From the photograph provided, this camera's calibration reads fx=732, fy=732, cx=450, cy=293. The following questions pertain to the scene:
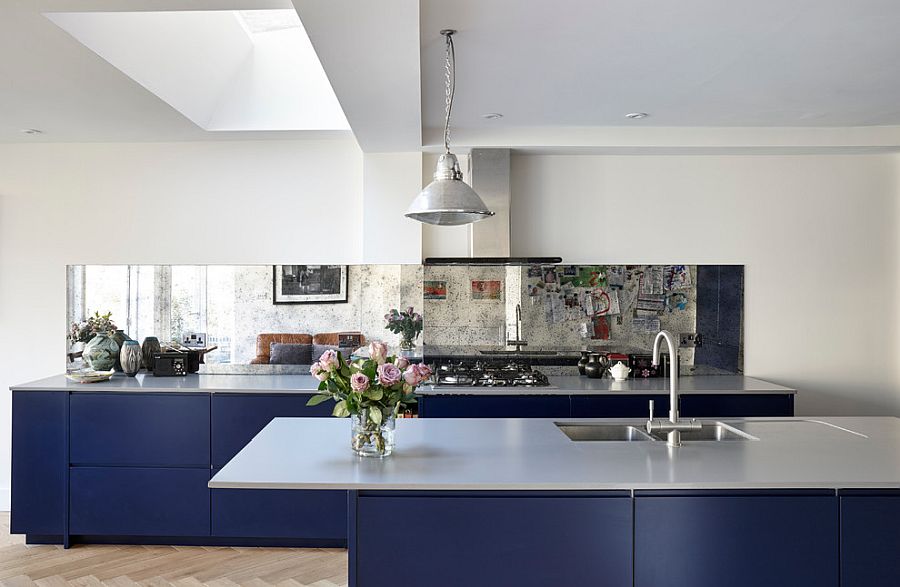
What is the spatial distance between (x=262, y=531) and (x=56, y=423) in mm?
1356

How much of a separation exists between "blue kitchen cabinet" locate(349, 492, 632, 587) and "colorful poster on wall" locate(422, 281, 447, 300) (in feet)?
8.56

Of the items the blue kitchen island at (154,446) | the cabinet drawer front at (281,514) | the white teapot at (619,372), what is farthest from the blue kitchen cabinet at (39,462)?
the white teapot at (619,372)

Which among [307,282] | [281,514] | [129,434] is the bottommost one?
[281,514]

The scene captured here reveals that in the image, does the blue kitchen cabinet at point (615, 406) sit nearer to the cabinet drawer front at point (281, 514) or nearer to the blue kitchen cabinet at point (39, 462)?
the cabinet drawer front at point (281, 514)

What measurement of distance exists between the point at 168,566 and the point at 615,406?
264 cm

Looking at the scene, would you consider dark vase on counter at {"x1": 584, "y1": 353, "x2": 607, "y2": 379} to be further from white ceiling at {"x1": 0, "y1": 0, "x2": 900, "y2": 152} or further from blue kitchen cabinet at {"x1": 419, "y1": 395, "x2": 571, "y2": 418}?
white ceiling at {"x1": 0, "y1": 0, "x2": 900, "y2": 152}

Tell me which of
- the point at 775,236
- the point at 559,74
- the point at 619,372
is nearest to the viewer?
the point at 559,74

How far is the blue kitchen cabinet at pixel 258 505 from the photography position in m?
4.14

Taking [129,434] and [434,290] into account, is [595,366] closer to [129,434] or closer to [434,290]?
[434,290]

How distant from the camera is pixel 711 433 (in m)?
3.17

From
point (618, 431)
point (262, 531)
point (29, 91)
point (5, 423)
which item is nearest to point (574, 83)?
point (618, 431)

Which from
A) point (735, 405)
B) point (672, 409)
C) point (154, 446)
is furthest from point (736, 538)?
point (154, 446)

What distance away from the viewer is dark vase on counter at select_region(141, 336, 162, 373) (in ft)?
16.0

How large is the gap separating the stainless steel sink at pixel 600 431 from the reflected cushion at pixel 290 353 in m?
2.29
